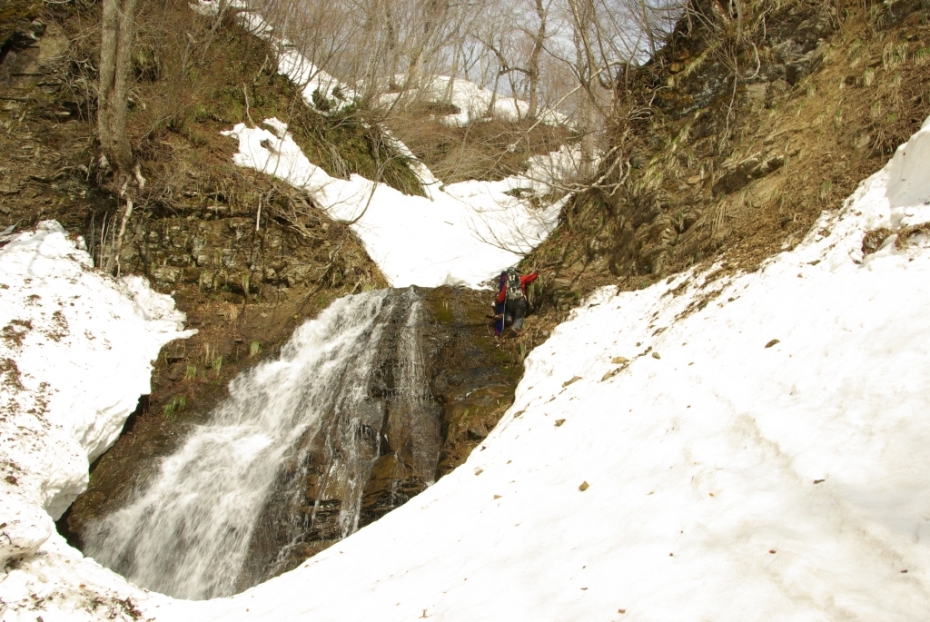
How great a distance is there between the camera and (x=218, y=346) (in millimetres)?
11945

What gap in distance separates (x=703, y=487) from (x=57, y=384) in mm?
9468

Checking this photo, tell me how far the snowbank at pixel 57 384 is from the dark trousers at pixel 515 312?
703 centimetres

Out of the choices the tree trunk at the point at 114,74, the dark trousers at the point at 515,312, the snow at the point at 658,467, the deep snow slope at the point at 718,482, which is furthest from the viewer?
the tree trunk at the point at 114,74

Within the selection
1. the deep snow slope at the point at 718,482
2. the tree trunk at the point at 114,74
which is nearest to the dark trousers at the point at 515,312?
the deep snow slope at the point at 718,482

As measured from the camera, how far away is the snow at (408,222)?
47.4 ft

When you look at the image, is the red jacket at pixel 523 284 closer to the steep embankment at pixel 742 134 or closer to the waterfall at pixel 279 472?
the steep embankment at pixel 742 134

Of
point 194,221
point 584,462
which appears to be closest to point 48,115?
point 194,221

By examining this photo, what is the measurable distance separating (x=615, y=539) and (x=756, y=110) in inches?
323

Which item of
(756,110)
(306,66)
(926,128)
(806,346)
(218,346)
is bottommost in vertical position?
(806,346)

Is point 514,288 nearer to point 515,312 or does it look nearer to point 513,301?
point 513,301

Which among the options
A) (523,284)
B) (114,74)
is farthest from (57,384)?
(523,284)

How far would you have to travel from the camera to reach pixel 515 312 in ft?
36.7

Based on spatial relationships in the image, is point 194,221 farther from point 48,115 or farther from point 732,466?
point 732,466

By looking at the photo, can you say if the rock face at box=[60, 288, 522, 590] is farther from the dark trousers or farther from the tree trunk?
the tree trunk
